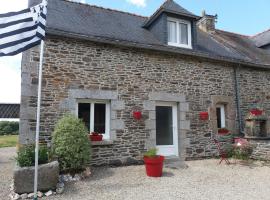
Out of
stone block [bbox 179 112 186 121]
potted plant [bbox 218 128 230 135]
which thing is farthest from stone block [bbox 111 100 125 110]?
potted plant [bbox 218 128 230 135]

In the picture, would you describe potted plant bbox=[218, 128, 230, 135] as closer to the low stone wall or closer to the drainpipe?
the drainpipe

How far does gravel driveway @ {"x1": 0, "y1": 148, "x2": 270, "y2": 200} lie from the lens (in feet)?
15.3

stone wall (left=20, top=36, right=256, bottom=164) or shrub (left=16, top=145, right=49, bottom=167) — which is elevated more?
stone wall (left=20, top=36, right=256, bottom=164)

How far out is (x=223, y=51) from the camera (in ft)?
32.8

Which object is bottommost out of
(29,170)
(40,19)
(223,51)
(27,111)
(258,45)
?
(29,170)

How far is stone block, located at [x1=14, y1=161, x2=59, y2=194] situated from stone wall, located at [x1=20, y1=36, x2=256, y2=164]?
182cm

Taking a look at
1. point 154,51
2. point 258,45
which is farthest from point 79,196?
point 258,45

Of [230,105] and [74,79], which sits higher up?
[74,79]

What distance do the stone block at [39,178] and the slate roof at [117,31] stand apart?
12.3 ft

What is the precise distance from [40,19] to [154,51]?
167 inches

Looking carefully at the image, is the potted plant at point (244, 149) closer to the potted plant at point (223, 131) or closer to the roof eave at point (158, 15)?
the potted plant at point (223, 131)

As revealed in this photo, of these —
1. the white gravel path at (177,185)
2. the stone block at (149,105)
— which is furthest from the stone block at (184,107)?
the white gravel path at (177,185)

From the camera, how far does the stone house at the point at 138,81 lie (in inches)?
272

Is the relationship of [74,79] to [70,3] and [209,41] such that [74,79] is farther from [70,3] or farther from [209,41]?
[209,41]
